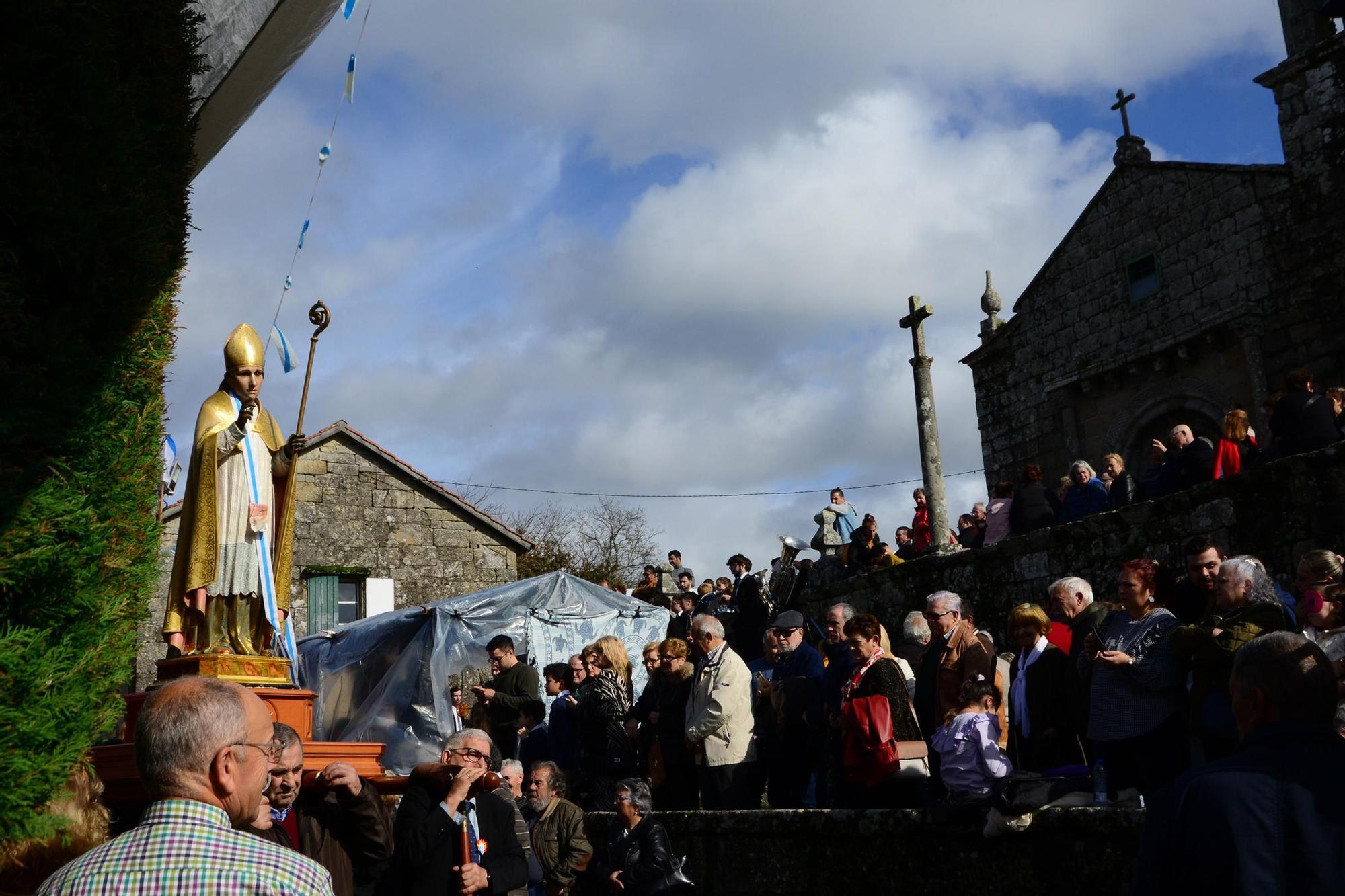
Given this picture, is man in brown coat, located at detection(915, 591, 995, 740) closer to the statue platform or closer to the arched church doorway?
the statue platform

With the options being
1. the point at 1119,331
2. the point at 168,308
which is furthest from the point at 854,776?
the point at 1119,331

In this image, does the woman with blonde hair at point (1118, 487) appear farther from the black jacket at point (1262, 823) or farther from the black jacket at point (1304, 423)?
the black jacket at point (1262, 823)

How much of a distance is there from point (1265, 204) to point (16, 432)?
18.0 metres

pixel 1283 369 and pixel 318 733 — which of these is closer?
pixel 318 733

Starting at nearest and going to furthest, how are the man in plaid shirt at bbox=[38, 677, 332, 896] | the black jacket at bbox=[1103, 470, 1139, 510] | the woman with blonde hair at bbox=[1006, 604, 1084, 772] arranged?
the man in plaid shirt at bbox=[38, 677, 332, 896] < the woman with blonde hair at bbox=[1006, 604, 1084, 772] < the black jacket at bbox=[1103, 470, 1139, 510]

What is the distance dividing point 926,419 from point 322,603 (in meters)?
10.8

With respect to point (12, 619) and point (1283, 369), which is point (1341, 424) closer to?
point (1283, 369)

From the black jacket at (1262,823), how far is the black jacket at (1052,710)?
3741mm

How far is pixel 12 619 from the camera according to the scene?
345 centimetres

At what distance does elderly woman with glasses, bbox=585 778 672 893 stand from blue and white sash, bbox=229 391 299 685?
237cm

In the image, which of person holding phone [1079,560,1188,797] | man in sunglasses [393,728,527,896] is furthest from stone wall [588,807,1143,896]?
man in sunglasses [393,728,527,896]

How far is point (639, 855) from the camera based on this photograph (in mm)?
7508

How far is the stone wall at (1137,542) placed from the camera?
9.52 meters

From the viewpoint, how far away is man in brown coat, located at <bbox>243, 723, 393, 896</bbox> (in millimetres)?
4676
